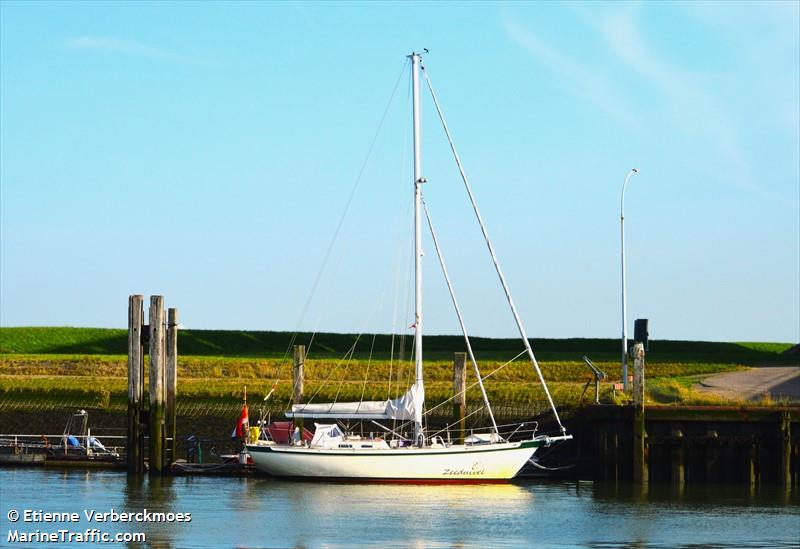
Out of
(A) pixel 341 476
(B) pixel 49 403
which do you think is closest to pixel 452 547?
(A) pixel 341 476

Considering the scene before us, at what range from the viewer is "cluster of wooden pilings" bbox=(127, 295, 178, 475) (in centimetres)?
4775

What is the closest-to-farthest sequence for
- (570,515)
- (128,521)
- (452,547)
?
(452,547)
(128,521)
(570,515)

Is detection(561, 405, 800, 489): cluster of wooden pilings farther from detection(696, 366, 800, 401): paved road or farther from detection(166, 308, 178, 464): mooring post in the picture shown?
detection(166, 308, 178, 464): mooring post

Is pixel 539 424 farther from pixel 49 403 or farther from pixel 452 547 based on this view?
pixel 49 403

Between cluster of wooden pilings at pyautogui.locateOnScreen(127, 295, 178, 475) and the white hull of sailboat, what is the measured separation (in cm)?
309

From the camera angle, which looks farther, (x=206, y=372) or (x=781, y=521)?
(x=206, y=372)

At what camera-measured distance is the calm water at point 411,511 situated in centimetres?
3650

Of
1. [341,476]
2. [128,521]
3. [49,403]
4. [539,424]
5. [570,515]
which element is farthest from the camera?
[49,403]

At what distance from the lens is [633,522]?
39.7m

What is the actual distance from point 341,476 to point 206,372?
32.3 meters

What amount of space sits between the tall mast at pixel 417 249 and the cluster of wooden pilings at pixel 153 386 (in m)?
8.14

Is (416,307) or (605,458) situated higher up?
(416,307)

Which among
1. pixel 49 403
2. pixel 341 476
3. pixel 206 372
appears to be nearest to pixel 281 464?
pixel 341 476

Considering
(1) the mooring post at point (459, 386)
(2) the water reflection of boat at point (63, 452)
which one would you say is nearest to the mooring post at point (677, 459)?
(1) the mooring post at point (459, 386)
